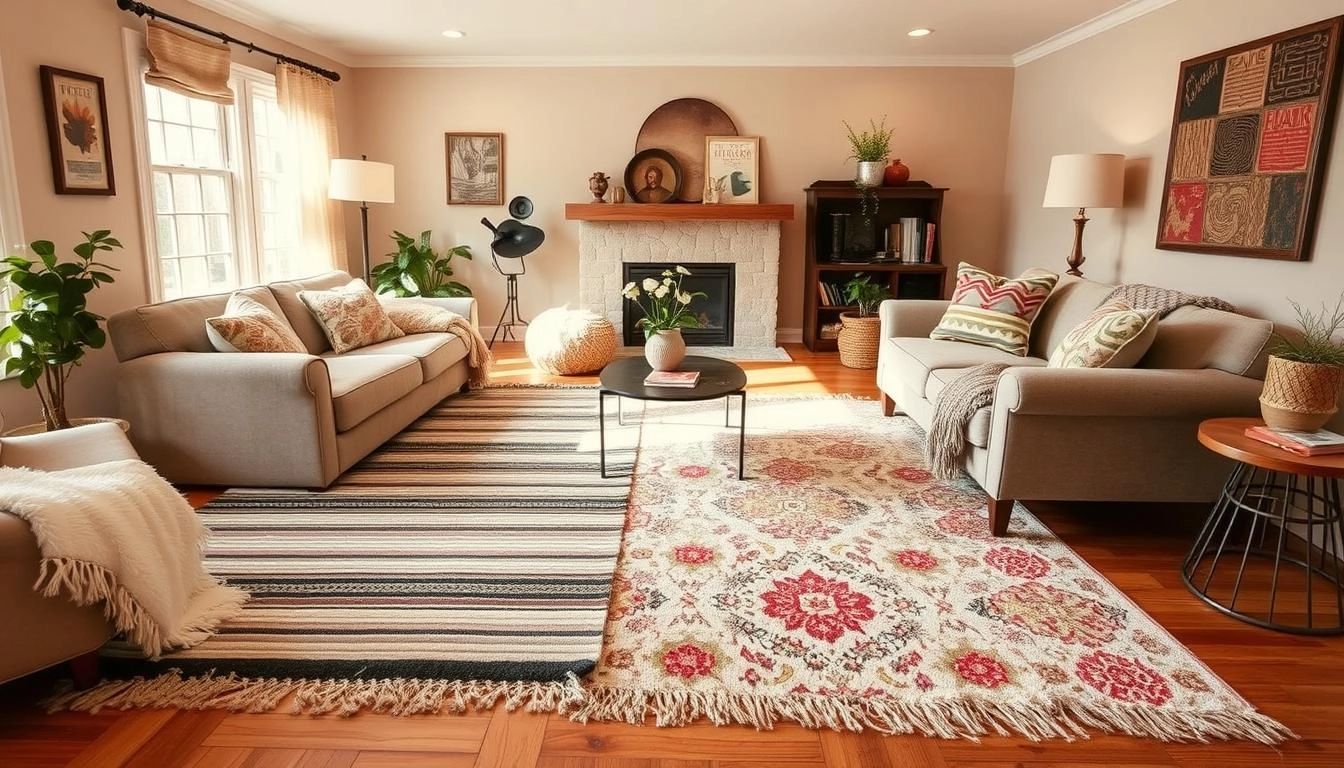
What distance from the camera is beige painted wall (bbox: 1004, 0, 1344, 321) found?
9.93 ft

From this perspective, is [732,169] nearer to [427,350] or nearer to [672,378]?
[427,350]

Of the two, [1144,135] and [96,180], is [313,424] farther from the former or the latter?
[1144,135]

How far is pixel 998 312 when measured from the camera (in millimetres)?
3879

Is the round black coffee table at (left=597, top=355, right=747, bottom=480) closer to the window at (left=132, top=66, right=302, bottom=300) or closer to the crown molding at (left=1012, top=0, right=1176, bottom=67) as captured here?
the window at (left=132, top=66, right=302, bottom=300)

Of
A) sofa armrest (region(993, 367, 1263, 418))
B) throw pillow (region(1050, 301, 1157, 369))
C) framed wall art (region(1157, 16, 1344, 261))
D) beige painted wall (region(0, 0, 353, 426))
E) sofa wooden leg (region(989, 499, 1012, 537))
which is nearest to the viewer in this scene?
sofa armrest (region(993, 367, 1263, 418))

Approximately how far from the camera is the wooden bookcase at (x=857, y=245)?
5.82 m

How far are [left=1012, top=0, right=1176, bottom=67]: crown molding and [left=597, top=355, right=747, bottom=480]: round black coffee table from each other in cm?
291

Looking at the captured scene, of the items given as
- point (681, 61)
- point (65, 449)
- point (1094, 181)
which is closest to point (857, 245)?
point (681, 61)

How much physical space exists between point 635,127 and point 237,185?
2813 millimetres

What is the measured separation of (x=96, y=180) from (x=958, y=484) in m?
3.91

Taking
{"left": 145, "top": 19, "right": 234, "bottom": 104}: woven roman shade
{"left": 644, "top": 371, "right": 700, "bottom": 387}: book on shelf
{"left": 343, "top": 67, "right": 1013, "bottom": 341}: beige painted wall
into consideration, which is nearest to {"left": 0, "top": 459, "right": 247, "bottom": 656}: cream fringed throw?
{"left": 644, "top": 371, "right": 700, "bottom": 387}: book on shelf

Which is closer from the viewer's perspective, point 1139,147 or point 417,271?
point 1139,147

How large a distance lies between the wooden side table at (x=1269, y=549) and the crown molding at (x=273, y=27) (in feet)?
16.1

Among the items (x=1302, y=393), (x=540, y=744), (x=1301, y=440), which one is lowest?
(x=540, y=744)
